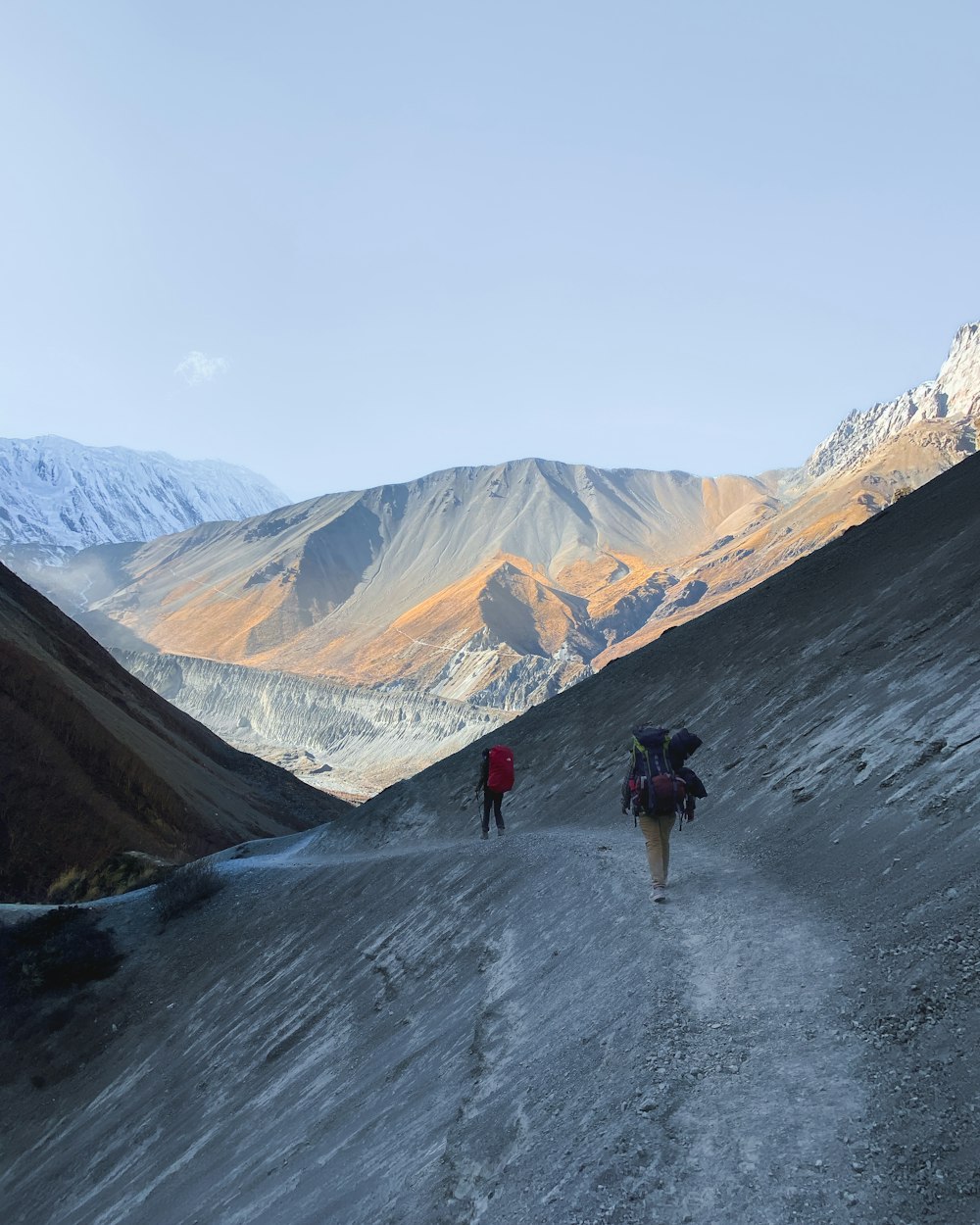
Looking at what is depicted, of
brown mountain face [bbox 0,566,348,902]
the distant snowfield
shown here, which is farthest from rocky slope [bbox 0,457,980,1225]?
brown mountain face [bbox 0,566,348,902]

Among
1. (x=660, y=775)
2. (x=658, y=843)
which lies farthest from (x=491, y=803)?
(x=660, y=775)

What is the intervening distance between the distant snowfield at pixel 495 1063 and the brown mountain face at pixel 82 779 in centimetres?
1506

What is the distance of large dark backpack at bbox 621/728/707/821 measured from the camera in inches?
402

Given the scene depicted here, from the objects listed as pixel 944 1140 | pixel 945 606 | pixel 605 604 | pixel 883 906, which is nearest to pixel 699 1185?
pixel 944 1140

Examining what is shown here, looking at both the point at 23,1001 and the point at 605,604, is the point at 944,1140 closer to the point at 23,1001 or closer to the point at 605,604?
the point at 23,1001

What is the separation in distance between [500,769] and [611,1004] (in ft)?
27.9

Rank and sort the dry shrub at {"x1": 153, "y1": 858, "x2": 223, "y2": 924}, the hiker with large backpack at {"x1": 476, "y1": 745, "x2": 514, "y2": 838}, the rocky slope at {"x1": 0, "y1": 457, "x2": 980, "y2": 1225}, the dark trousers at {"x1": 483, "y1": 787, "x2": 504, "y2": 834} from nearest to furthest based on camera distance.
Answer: the rocky slope at {"x1": 0, "y1": 457, "x2": 980, "y2": 1225}
the hiker with large backpack at {"x1": 476, "y1": 745, "x2": 514, "y2": 838}
the dark trousers at {"x1": 483, "y1": 787, "x2": 504, "y2": 834}
the dry shrub at {"x1": 153, "y1": 858, "x2": 223, "y2": 924}

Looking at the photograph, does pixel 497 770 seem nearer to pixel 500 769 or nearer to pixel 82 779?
pixel 500 769

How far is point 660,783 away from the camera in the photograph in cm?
1019

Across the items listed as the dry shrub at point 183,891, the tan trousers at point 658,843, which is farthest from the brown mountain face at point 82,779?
the tan trousers at point 658,843

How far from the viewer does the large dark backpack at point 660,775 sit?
1021cm

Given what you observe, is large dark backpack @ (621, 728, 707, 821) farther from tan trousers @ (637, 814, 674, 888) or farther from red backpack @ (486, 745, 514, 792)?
red backpack @ (486, 745, 514, 792)

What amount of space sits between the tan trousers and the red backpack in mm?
5950

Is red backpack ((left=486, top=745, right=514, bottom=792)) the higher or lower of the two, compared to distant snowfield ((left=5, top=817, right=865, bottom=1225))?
higher
